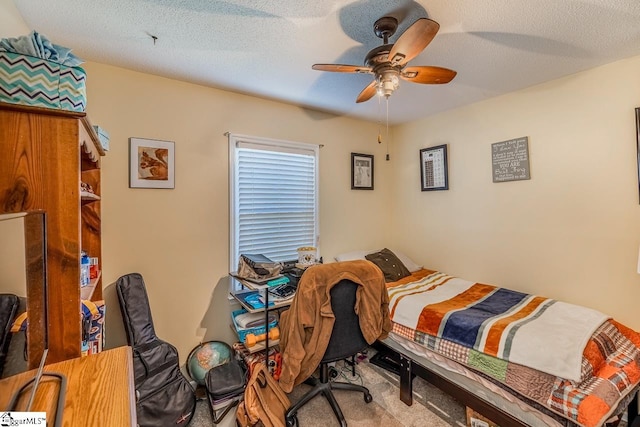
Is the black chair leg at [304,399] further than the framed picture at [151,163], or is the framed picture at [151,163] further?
the framed picture at [151,163]

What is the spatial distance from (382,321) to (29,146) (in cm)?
192

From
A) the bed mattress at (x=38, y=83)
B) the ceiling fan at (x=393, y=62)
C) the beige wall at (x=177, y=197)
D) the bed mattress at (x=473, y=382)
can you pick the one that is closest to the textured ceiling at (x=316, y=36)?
the ceiling fan at (x=393, y=62)

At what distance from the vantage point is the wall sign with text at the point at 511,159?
97.1 inches

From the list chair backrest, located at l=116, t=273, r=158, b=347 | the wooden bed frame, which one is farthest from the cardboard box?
chair backrest, located at l=116, t=273, r=158, b=347

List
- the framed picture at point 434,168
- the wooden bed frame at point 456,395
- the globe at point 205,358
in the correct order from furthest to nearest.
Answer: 1. the framed picture at point 434,168
2. the globe at point 205,358
3. the wooden bed frame at point 456,395

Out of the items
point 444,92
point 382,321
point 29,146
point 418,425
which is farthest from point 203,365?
point 444,92

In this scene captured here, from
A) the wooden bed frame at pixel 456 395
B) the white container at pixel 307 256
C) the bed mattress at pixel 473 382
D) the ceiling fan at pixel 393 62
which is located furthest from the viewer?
the white container at pixel 307 256

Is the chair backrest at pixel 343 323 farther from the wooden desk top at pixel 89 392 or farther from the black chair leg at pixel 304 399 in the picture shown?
the wooden desk top at pixel 89 392

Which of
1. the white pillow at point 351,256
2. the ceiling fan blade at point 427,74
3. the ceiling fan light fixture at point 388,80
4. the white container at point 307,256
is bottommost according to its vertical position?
the white pillow at point 351,256

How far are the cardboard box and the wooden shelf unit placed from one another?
6.93 feet

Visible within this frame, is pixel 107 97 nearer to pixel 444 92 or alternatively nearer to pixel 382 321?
pixel 382 321

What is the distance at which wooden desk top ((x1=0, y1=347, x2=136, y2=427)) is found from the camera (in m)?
0.66

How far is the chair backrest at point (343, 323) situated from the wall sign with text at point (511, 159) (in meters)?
1.94

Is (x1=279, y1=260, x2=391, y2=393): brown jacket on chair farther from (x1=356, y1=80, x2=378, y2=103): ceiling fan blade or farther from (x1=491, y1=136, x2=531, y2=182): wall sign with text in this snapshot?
(x1=491, y1=136, x2=531, y2=182): wall sign with text
